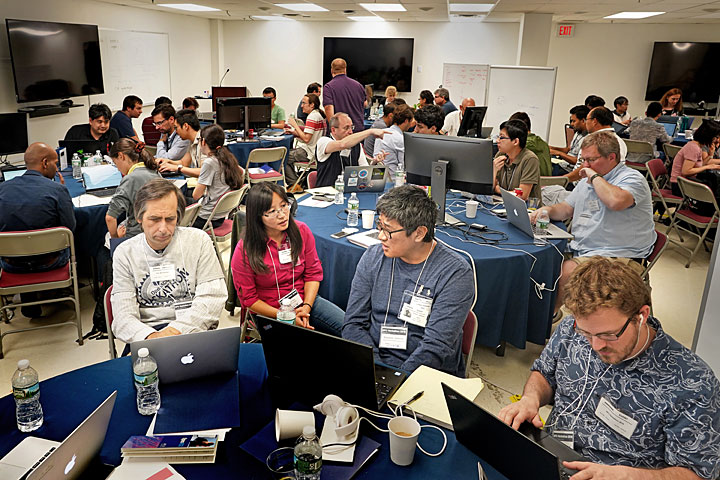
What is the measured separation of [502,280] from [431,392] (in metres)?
1.59

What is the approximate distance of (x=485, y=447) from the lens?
155 centimetres

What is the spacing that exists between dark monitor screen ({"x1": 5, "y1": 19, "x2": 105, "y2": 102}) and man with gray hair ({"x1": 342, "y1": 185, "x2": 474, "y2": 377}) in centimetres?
684

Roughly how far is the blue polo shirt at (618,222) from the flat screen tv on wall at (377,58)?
939cm

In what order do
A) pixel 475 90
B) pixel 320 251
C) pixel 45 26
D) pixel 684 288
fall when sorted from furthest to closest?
pixel 475 90 < pixel 45 26 < pixel 684 288 < pixel 320 251

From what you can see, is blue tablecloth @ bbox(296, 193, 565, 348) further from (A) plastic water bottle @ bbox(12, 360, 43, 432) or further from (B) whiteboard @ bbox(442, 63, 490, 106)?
(B) whiteboard @ bbox(442, 63, 490, 106)

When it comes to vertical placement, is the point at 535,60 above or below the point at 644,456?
above

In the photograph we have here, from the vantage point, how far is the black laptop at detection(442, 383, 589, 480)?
1303mm

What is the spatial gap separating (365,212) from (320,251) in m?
0.47

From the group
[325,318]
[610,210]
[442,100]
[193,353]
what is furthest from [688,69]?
[193,353]

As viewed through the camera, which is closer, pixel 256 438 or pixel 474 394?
pixel 256 438

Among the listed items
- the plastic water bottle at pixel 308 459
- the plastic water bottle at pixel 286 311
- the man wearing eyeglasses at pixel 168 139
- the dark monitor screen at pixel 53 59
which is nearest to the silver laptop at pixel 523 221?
the plastic water bottle at pixel 286 311

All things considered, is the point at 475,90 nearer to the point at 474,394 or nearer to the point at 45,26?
the point at 45,26

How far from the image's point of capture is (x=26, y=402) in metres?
1.73

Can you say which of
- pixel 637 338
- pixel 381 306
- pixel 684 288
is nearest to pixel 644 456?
pixel 637 338
